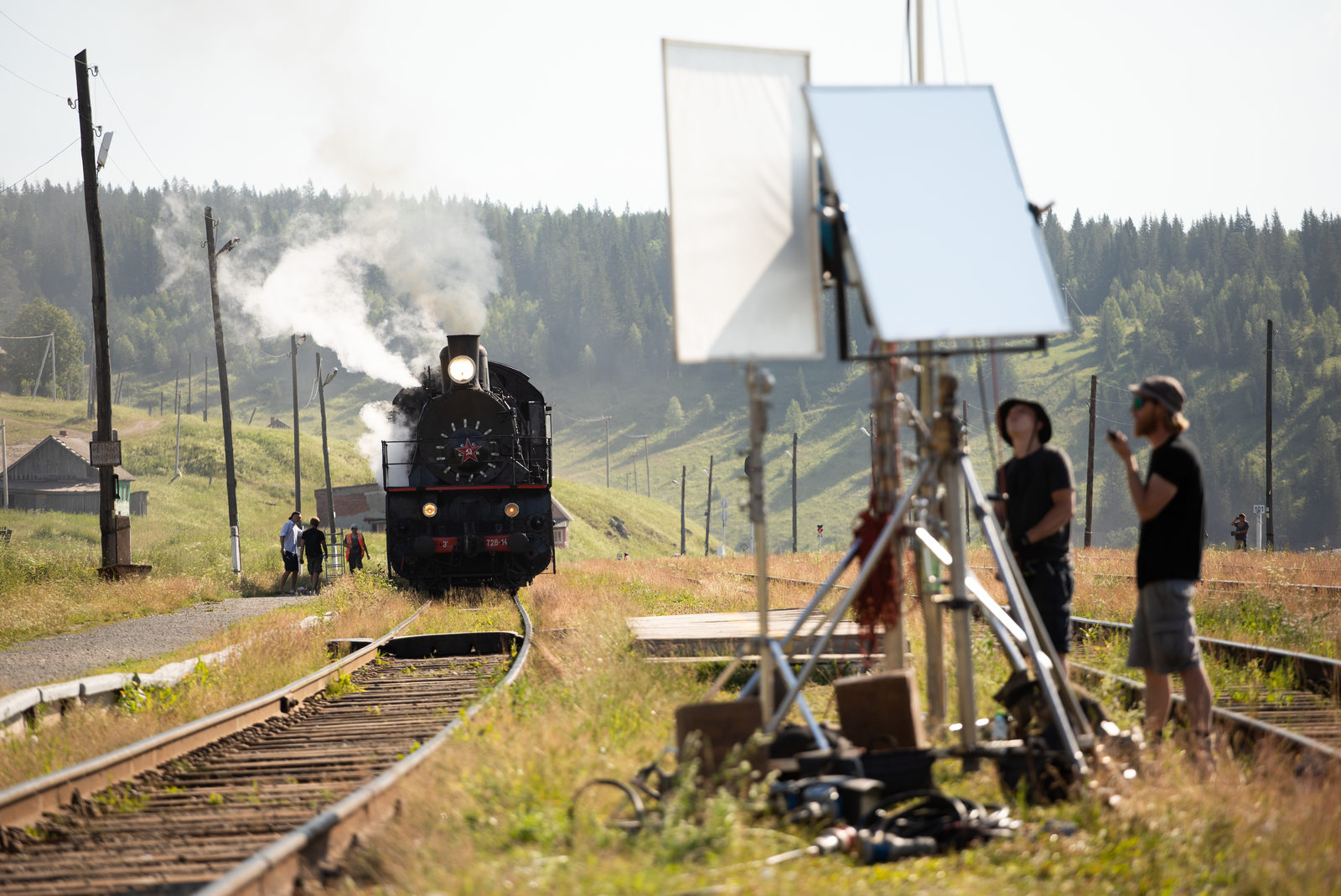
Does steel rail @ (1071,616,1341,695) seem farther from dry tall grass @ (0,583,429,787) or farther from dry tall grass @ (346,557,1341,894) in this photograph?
dry tall grass @ (0,583,429,787)

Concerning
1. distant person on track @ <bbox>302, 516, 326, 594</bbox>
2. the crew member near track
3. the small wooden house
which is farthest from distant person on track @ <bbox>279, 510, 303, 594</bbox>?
the small wooden house

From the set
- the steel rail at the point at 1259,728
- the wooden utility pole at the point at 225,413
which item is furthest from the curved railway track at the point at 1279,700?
the wooden utility pole at the point at 225,413

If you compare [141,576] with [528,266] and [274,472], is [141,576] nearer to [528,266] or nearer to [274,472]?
[274,472]

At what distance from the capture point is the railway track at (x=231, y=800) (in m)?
4.36

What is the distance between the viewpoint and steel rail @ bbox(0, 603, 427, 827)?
5199 mm

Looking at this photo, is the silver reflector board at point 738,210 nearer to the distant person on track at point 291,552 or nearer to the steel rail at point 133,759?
the steel rail at point 133,759

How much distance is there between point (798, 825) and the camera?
431cm

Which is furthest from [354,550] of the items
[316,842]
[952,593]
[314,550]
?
[952,593]

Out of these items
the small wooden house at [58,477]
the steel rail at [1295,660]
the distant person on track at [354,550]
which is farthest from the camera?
the small wooden house at [58,477]

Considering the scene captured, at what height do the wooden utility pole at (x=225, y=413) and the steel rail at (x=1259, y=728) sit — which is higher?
the wooden utility pole at (x=225, y=413)

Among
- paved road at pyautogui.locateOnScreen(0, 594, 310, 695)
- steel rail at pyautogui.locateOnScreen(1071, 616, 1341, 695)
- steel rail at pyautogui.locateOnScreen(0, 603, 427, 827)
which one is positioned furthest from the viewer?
paved road at pyautogui.locateOnScreen(0, 594, 310, 695)

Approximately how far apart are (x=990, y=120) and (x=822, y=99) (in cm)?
87

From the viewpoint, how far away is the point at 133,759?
619 centimetres

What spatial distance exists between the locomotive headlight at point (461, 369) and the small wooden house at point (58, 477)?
64975 millimetres
